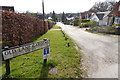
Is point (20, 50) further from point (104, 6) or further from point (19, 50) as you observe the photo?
point (104, 6)

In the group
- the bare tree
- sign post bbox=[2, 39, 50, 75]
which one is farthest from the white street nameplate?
the bare tree

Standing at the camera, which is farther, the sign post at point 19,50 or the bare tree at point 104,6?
the bare tree at point 104,6

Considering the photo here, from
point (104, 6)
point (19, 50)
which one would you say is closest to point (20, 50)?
point (19, 50)

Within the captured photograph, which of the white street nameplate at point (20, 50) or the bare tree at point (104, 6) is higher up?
the bare tree at point (104, 6)

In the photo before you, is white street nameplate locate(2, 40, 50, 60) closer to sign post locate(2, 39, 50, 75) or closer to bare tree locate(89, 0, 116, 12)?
sign post locate(2, 39, 50, 75)

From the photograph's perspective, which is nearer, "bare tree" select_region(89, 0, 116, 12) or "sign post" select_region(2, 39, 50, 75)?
"sign post" select_region(2, 39, 50, 75)

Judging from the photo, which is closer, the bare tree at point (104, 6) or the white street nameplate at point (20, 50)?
the white street nameplate at point (20, 50)

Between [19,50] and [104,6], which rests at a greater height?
[104,6]

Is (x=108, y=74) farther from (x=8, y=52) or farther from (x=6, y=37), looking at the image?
(x=6, y=37)

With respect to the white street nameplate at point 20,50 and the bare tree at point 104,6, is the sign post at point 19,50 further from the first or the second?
the bare tree at point 104,6

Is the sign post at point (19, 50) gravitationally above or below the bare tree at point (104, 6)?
below

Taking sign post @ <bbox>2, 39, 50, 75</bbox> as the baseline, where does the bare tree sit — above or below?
above

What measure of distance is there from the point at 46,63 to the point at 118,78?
116 inches

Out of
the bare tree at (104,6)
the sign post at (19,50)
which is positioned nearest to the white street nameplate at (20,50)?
the sign post at (19,50)
